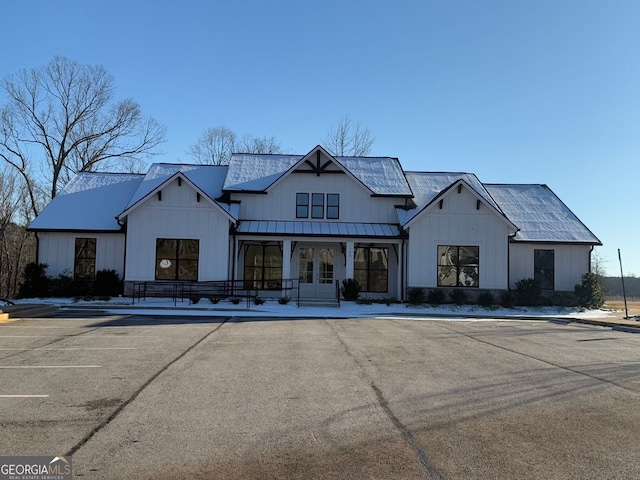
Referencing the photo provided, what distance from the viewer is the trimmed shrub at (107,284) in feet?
78.1

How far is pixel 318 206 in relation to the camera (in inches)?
1052

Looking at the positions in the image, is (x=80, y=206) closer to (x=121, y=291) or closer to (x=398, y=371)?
(x=121, y=291)

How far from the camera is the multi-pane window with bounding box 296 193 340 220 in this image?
87.5ft

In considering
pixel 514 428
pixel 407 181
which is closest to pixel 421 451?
pixel 514 428

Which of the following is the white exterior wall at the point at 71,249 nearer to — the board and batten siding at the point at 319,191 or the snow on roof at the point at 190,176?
the snow on roof at the point at 190,176

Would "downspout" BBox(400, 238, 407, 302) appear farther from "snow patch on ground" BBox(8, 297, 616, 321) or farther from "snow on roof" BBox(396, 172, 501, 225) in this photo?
"snow on roof" BBox(396, 172, 501, 225)

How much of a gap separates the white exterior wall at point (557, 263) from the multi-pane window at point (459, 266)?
7.38 feet

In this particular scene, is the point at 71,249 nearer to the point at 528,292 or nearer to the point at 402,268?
the point at 402,268

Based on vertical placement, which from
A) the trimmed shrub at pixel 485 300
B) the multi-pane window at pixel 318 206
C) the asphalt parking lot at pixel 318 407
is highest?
the multi-pane window at pixel 318 206

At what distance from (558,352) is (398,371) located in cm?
484

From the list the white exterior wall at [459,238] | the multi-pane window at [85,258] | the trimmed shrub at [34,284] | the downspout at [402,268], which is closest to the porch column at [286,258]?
the downspout at [402,268]

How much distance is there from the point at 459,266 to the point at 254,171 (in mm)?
11841

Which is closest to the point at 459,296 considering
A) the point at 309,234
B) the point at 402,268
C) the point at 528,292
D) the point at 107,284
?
the point at 402,268

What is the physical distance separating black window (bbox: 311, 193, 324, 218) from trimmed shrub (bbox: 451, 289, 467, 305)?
294 inches
